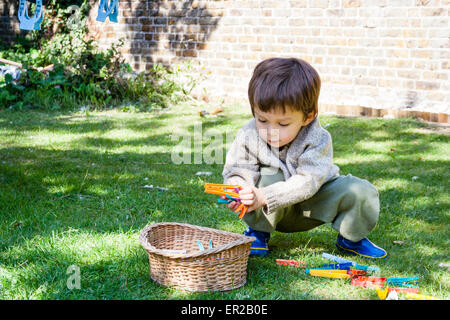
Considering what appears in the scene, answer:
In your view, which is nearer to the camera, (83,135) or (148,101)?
(83,135)

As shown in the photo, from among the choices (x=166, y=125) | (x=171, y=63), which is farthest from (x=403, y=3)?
(x=171, y=63)

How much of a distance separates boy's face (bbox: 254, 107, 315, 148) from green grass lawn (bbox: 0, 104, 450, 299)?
0.61m

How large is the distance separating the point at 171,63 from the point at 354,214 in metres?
6.59

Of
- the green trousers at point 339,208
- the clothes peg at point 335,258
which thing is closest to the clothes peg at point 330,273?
the clothes peg at point 335,258

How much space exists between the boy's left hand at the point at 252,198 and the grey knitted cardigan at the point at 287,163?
0.03 metres

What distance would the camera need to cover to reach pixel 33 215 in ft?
10.4

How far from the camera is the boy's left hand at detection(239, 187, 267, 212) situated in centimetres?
232

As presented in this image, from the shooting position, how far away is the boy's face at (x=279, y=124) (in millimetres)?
2422

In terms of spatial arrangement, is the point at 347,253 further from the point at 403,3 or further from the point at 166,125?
the point at 403,3

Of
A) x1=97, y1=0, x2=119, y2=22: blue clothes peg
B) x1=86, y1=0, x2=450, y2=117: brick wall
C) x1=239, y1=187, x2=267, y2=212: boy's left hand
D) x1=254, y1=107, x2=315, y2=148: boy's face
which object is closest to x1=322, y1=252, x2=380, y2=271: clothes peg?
x1=239, y1=187, x2=267, y2=212: boy's left hand

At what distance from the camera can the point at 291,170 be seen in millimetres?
2588

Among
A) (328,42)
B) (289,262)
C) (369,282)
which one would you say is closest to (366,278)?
(369,282)

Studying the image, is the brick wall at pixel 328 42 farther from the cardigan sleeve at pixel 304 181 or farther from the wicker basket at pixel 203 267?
the wicker basket at pixel 203 267
